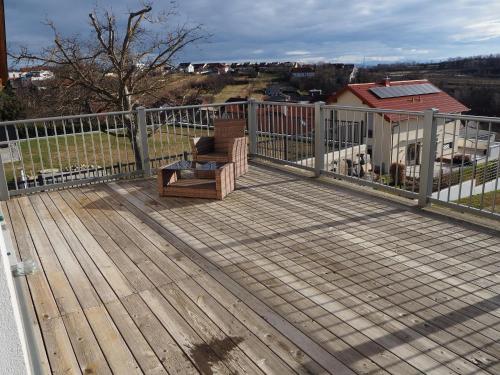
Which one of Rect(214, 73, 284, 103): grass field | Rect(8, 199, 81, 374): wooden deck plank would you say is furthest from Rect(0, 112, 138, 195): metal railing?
Rect(214, 73, 284, 103): grass field

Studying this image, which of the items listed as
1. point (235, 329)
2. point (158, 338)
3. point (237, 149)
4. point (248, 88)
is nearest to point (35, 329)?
point (158, 338)

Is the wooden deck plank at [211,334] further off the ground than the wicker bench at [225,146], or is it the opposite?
the wicker bench at [225,146]

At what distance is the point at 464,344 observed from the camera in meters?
2.16

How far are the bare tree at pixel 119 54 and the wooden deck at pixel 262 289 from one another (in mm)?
10202

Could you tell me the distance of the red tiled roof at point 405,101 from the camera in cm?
1878

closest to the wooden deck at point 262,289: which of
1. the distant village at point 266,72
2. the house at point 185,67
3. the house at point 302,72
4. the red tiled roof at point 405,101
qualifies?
the distant village at point 266,72

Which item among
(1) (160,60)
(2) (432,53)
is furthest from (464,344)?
→ (2) (432,53)

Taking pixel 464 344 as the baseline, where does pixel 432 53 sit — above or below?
above

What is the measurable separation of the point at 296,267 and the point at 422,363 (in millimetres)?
1214

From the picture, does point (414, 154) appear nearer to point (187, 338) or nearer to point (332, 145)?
point (332, 145)

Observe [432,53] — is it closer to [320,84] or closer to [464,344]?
[320,84]

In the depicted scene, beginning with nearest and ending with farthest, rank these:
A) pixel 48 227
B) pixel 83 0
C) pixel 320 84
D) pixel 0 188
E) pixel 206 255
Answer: pixel 206 255 < pixel 48 227 < pixel 0 188 < pixel 83 0 < pixel 320 84

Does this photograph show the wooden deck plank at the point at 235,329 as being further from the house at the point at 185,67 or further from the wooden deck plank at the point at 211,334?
the house at the point at 185,67

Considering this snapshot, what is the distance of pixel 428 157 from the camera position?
4117mm
